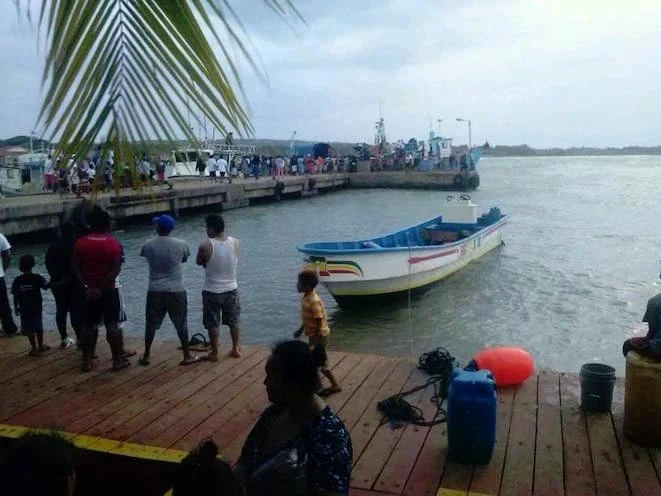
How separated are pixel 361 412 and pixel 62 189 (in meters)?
3.74

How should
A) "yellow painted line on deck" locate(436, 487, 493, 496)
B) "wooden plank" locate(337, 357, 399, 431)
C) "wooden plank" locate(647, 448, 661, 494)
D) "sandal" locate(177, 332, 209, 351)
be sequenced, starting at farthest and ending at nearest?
"sandal" locate(177, 332, 209, 351) → "wooden plank" locate(337, 357, 399, 431) → "wooden plank" locate(647, 448, 661, 494) → "yellow painted line on deck" locate(436, 487, 493, 496)

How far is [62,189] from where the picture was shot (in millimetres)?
1267

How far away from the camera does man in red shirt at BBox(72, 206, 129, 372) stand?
514cm

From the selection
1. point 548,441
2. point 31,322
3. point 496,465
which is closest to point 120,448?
point 496,465

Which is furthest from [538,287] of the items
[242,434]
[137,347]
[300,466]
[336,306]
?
[300,466]

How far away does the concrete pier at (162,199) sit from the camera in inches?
68.7

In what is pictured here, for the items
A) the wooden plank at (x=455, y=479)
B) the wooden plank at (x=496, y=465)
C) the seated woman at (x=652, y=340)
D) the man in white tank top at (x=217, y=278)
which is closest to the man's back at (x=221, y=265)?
the man in white tank top at (x=217, y=278)

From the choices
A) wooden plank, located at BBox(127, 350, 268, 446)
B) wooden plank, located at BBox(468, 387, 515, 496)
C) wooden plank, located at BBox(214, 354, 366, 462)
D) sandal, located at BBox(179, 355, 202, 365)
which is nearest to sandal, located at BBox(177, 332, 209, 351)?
sandal, located at BBox(179, 355, 202, 365)

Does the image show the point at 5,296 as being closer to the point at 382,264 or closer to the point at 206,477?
the point at 206,477

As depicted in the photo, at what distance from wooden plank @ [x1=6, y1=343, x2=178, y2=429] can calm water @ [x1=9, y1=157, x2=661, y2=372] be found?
4.39 meters

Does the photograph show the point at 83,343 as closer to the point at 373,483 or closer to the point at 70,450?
the point at 373,483

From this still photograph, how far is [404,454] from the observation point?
13.0ft

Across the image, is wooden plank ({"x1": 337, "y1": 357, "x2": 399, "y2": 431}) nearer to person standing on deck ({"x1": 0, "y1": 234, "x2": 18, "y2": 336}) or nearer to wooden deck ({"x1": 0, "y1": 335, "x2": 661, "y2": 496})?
wooden deck ({"x1": 0, "y1": 335, "x2": 661, "y2": 496})

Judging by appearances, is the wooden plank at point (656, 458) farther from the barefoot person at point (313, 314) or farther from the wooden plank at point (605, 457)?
the barefoot person at point (313, 314)
